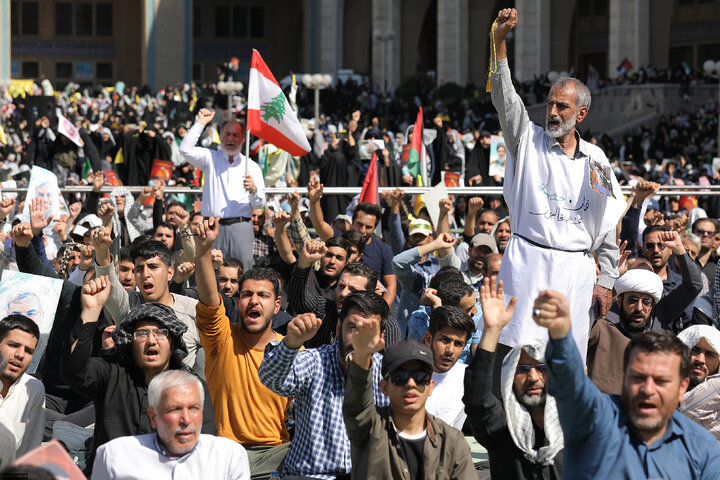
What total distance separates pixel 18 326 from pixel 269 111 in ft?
18.0

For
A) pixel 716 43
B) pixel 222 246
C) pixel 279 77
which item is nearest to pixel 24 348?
pixel 222 246

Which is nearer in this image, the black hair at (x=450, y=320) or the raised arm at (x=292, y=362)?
the raised arm at (x=292, y=362)

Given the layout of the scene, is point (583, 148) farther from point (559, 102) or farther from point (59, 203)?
point (59, 203)

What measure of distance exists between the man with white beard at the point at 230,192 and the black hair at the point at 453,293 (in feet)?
11.4

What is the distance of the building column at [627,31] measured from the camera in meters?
37.1

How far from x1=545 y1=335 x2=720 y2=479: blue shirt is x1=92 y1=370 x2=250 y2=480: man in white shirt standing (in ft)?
5.01

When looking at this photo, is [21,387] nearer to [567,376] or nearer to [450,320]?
[450,320]

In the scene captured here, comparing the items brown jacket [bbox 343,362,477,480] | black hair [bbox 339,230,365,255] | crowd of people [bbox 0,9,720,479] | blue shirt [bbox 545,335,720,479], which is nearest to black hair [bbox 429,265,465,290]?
crowd of people [bbox 0,9,720,479]

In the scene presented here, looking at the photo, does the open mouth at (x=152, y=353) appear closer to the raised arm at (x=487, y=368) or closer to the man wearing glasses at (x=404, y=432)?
the man wearing glasses at (x=404, y=432)

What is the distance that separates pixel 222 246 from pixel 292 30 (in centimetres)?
5485

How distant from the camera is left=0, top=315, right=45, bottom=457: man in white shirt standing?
634cm

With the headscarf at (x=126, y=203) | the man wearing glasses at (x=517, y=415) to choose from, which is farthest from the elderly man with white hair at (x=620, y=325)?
the headscarf at (x=126, y=203)

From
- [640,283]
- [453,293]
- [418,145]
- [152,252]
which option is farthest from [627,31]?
[152,252]

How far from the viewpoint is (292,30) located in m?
64.7
